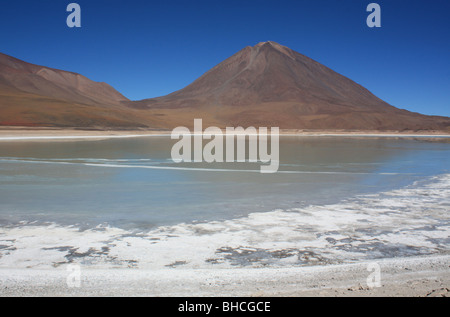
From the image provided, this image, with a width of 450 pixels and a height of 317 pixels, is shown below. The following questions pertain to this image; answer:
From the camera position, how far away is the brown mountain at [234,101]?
87250 millimetres

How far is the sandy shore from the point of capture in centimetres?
351

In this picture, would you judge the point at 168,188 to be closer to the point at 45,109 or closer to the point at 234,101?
the point at 45,109

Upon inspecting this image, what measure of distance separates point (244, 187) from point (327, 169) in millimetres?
4659

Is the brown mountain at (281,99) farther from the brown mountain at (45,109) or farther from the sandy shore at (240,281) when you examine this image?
the sandy shore at (240,281)

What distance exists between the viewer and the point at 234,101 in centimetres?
13938

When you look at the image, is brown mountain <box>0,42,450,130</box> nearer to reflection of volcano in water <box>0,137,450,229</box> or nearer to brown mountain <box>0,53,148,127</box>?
brown mountain <box>0,53,148,127</box>

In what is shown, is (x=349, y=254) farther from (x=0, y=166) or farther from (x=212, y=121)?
(x=212, y=121)

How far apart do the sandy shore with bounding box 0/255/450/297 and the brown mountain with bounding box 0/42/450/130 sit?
238ft

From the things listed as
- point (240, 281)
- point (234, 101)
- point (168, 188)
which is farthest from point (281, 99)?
point (240, 281)

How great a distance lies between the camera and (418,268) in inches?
161

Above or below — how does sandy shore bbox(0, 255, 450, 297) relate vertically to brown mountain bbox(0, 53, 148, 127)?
below

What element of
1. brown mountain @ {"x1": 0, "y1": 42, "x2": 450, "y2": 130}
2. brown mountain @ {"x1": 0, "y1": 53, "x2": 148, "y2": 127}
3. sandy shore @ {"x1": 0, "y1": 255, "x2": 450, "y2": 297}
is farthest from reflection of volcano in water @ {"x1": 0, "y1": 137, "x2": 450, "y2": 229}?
brown mountain @ {"x1": 0, "y1": 42, "x2": 450, "y2": 130}

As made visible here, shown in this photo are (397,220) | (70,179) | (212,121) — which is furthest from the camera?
(212,121)
